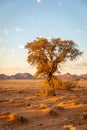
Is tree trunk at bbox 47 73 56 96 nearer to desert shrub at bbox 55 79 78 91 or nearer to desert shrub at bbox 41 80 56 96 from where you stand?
desert shrub at bbox 41 80 56 96

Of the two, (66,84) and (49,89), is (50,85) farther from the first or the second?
(66,84)

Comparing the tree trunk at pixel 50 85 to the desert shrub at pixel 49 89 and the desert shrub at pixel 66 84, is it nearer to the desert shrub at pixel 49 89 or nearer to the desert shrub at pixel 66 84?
the desert shrub at pixel 49 89

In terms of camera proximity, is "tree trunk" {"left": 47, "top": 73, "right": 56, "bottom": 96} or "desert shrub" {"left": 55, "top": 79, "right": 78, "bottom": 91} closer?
"tree trunk" {"left": 47, "top": 73, "right": 56, "bottom": 96}

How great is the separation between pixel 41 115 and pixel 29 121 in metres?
1.74

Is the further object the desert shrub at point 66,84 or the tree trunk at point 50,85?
the desert shrub at point 66,84

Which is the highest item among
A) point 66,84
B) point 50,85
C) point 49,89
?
point 66,84

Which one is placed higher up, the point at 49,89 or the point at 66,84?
the point at 66,84

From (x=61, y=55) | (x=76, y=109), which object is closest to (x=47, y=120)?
(x=76, y=109)

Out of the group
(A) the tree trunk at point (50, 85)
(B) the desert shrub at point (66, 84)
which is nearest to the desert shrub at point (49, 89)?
(A) the tree trunk at point (50, 85)

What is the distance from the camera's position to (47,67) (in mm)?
32188

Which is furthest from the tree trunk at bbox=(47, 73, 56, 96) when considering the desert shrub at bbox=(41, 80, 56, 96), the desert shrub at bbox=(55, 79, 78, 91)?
the desert shrub at bbox=(55, 79, 78, 91)

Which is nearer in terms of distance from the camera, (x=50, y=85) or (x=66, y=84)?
(x=50, y=85)

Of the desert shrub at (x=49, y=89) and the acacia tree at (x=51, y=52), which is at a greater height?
the acacia tree at (x=51, y=52)

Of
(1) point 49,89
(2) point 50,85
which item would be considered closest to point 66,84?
(2) point 50,85
